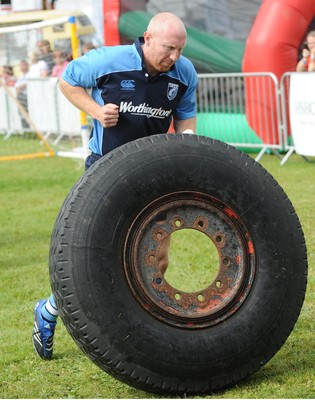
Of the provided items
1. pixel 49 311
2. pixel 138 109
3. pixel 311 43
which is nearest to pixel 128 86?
pixel 138 109

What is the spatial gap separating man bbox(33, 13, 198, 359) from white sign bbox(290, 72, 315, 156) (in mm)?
7335

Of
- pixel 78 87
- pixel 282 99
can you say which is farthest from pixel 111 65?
pixel 282 99

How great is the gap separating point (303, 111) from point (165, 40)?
7.93 meters

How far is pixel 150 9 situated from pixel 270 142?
3.86m

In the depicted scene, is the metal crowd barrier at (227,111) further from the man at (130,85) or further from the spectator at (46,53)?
the man at (130,85)

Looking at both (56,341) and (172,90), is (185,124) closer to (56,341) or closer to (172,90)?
(172,90)

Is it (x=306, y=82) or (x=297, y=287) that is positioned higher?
(x=297, y=287)

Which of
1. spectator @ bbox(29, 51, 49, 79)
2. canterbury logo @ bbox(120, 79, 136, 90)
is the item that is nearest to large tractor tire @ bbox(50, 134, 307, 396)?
canterbury logo @ bbox(120, 79, 136, 90)

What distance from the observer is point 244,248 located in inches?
189

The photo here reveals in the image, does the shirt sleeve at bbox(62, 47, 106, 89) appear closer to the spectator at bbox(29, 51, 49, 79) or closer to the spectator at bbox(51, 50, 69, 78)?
the spectator at bbox(51, 50, 69, 78)

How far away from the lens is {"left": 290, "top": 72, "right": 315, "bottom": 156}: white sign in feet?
41.5

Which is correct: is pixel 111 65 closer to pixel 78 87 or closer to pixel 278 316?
pixel 78 87

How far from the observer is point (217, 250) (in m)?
4.78

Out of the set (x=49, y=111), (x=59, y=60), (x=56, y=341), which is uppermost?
(x=56, y=341)
